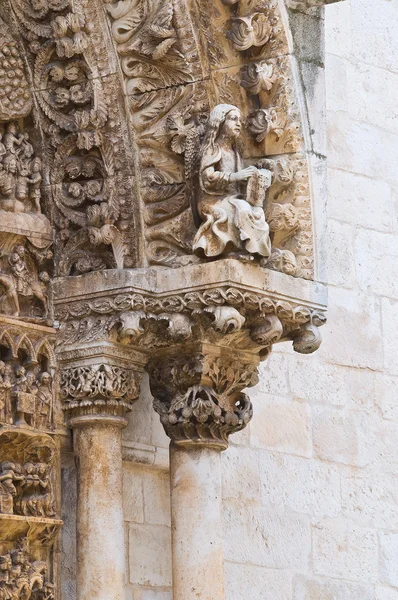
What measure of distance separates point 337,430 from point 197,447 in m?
1.21

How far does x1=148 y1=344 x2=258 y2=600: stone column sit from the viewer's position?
594 cm

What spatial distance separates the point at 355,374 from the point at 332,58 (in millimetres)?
1199

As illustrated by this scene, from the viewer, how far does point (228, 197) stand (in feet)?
19.5

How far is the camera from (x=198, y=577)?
5.92 metres

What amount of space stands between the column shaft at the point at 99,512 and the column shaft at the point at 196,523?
172 millimetres

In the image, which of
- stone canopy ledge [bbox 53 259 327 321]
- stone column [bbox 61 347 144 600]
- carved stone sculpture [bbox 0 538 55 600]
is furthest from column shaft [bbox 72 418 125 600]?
stone canopy ledge [bbox 53 259 327 321]

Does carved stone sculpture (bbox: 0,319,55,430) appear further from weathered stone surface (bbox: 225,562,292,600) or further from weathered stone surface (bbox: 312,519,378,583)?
weathered stone surface (bbox: 312,519,378,583)

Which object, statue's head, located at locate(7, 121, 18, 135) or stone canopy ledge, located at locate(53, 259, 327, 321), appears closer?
stone canopy ledge, located at locate(53, 259, 327, 321)

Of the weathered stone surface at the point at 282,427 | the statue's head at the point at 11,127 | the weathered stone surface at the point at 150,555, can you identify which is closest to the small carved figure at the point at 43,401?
the weathered stone surface at the point at 150,555

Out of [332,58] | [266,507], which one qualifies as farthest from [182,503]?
[332,58]

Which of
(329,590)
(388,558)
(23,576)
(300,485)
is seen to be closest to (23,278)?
(23,576)

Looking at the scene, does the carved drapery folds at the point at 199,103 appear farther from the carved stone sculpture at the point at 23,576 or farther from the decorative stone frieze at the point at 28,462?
the carved stone sculpture at the point at 23,576

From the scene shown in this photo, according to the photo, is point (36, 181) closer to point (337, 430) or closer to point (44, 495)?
point (44, 495)

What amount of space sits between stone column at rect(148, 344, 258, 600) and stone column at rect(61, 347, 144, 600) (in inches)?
5.3
